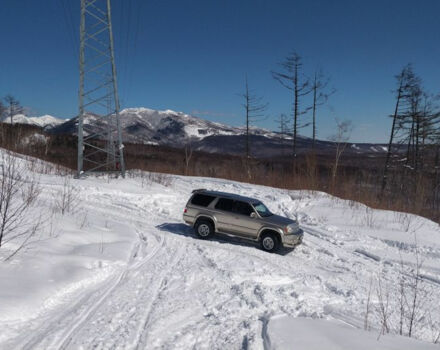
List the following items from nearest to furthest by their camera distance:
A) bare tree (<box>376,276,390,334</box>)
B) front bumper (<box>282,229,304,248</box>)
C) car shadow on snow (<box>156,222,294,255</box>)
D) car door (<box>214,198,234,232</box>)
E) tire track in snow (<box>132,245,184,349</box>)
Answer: tire track in snow (<box>132,245,184,349</box>)
bare tree (<box>376,276,390,334</box>)
front bumper (<box>282,229,304,248</box>)
car shadow on snow (<box>156,222,294,255</box>)
car door (<box>214,198,234,232</box>)

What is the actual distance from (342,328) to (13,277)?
17.0 ft

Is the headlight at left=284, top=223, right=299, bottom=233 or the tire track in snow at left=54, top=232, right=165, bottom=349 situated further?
the headlight at left=284, top=223, right=299, bottom=233

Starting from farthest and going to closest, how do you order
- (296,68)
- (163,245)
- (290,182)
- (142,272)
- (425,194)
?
(296,68) < (290,182) < (425,194) < (163,245) < (142,272)

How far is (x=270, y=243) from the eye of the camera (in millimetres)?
9328

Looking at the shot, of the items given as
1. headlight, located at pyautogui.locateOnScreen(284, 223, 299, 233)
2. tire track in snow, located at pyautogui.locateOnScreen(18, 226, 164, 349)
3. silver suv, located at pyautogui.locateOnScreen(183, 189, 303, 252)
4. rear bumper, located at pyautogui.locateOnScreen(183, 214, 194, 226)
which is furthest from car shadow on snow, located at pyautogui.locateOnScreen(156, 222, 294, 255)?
tire track in snow, located at pyautogui.locateOnScreen(18, 226, 164, 349)

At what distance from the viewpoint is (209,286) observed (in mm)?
5949

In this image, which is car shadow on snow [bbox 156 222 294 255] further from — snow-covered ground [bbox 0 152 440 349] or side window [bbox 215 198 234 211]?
side window [bbox 215 198 234 211]

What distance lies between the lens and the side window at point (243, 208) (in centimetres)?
989

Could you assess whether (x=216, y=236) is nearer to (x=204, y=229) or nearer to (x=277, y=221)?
(x=204, y=229)

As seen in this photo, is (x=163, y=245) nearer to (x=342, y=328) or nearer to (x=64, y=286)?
(x=64, y=286)

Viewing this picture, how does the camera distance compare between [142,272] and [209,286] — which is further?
[142,272]

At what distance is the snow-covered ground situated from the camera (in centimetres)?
402

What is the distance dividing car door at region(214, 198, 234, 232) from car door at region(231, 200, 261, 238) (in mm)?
138

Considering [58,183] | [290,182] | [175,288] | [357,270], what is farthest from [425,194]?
[58,183]
